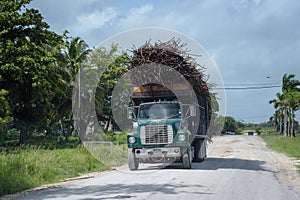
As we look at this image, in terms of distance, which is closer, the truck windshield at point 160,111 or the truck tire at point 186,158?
the truck tire at point 186,158

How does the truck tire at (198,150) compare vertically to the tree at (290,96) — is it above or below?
below

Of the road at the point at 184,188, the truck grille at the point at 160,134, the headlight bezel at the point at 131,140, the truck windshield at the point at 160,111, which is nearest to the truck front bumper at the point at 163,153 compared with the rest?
the truck grille at the point at 160,134

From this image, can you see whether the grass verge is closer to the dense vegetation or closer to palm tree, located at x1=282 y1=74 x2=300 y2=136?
the dense vegetation

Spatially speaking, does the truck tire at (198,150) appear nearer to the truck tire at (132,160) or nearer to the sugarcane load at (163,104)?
the sugarcane load at (163,104)

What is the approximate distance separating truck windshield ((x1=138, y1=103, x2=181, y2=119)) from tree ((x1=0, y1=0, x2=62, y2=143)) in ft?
45.1

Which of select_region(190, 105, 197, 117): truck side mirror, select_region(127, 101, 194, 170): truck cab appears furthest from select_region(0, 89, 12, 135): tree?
select_region(190, 105, 197, 117): truck side mirror

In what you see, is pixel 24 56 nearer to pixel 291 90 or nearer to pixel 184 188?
pixel 184 188

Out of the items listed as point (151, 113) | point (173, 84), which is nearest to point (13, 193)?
point (151, 113)

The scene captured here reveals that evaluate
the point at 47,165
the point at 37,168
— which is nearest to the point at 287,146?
the point at 47,165

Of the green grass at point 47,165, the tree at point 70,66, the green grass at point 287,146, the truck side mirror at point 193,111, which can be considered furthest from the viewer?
the tree at point 70,66

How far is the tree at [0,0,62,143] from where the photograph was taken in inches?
1051

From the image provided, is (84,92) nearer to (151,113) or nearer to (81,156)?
(81,156)

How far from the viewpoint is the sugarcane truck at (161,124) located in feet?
48.3

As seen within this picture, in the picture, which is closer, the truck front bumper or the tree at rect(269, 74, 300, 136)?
the truck front bumper
